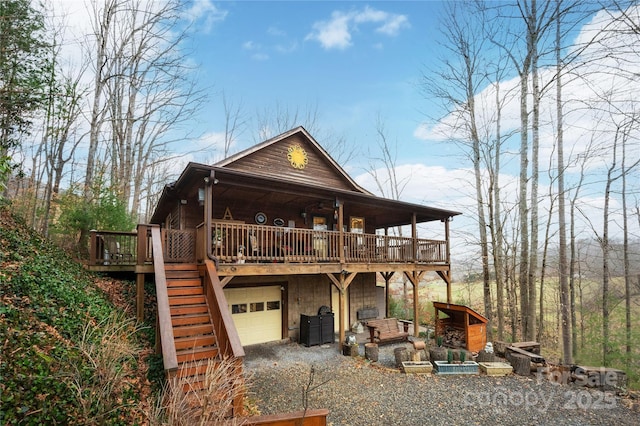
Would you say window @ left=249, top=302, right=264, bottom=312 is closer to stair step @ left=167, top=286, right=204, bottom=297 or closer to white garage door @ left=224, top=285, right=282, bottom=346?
white garage door @ left=224, top=285, right=282, bottom=346

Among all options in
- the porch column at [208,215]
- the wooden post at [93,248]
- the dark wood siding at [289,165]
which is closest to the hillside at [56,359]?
the porch column at [208,215]

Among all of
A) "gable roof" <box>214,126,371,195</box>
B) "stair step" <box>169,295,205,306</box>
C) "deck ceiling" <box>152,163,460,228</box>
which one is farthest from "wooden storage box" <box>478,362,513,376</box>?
"gable roof" <box>214,126,371,195</box>

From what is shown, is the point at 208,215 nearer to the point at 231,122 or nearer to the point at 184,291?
the point at 184,291

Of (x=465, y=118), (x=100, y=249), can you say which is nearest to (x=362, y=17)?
(x=465, y=118)

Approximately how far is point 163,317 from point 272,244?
3754 millimetres

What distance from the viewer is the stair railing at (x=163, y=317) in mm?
4348

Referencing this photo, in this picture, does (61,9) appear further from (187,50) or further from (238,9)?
(238,9)

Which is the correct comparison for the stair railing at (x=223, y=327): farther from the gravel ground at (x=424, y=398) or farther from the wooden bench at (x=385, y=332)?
the wooden bench at (x=385, y=332)

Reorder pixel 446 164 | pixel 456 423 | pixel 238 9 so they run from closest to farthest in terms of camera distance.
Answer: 1. pixel 456 423
2. pixel 238 9
3. pixel 446 164

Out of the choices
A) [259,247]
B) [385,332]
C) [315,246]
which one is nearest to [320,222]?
[315,246]

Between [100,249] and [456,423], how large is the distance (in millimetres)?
10079

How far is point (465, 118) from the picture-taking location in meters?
14.5

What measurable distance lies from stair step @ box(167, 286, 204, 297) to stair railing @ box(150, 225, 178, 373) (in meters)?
0.49

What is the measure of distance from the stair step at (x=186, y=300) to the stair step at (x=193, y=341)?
82 centimetres
